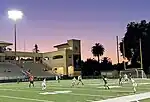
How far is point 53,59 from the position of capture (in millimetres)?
94688

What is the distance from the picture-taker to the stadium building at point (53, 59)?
85394mm

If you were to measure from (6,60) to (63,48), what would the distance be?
747 inches

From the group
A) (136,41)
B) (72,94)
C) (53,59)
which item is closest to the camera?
(72,94)

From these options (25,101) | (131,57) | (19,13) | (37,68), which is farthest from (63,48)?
(25,101)

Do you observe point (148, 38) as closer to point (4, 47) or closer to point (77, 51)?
point (77, 51)

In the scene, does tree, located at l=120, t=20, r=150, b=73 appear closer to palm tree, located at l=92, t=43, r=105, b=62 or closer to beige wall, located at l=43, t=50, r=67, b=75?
beige wall, located at l=43, t=50, r=67, b=75

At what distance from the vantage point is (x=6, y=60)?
86125 mm

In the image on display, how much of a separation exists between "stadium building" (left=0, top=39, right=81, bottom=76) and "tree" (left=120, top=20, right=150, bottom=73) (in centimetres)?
1440

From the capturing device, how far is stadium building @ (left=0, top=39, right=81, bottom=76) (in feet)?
280

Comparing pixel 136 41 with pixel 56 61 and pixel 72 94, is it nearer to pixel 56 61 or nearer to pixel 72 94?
pixel 56 61

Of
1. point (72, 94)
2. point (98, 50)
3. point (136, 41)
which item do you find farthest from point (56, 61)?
point (72, 94)

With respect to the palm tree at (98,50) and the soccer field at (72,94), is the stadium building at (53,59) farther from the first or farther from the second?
the soccer field at (72,94)

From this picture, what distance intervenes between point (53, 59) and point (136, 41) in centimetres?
2495

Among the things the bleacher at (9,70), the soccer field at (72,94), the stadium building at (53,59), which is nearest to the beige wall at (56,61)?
the stadium building at (53,59)
